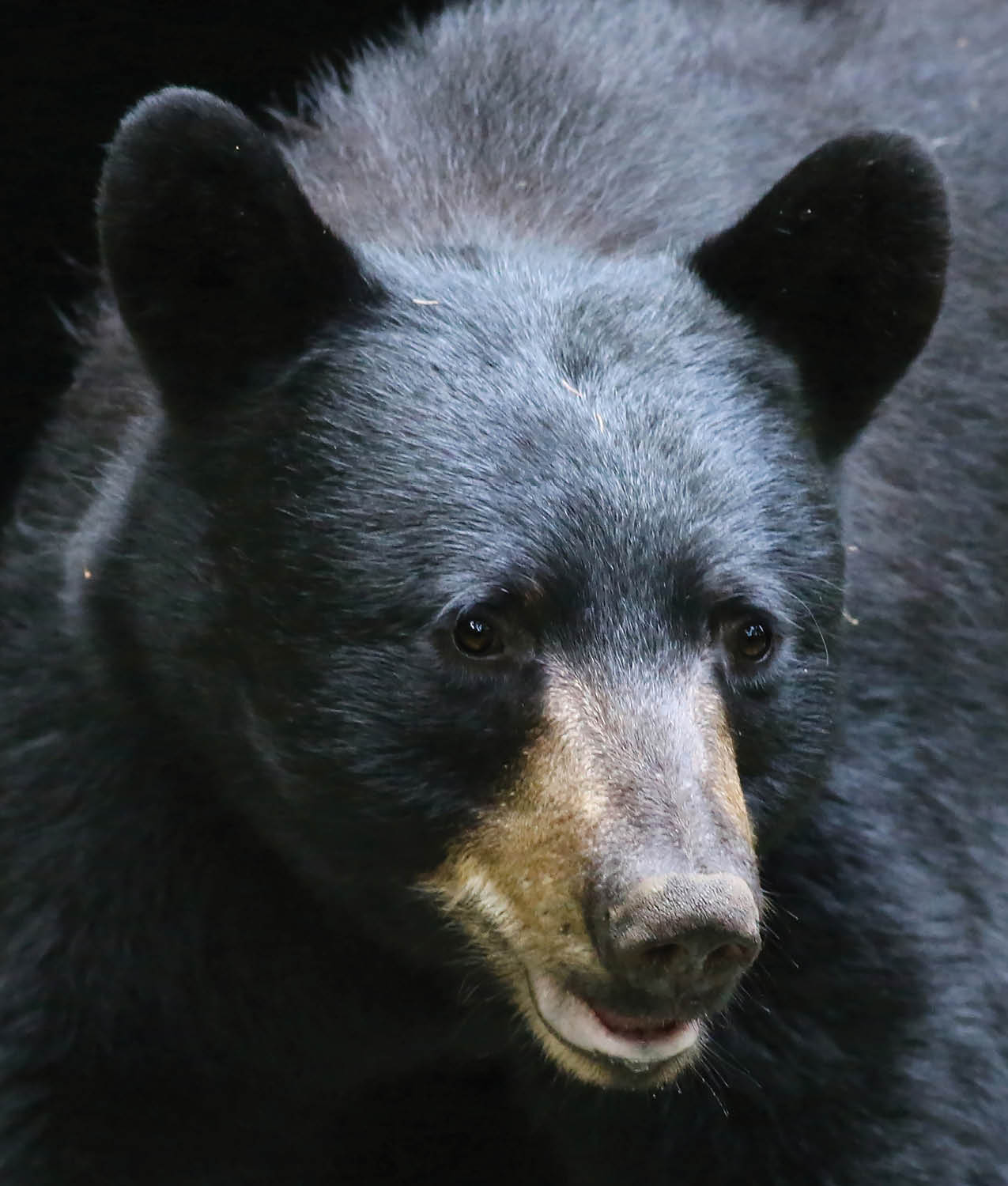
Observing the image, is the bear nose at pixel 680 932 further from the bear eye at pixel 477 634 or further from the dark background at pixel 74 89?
the dark background at pixel 74 89

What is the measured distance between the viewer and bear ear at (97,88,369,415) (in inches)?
165

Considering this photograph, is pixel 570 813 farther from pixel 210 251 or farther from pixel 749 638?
pixel 210 251

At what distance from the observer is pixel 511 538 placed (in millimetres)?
4062

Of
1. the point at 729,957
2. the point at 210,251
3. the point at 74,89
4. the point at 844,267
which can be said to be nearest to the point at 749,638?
the point at 729,957

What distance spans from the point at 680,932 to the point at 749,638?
31.8 inches

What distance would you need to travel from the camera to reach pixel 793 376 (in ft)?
15.1

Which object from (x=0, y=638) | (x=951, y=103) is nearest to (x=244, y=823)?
(x=0, y=638)

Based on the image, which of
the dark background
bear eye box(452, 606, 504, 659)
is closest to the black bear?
bear eye box(452, 606, 504, 659)

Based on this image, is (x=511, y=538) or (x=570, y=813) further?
(x=511, y=538)

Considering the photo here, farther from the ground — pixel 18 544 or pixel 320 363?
pixel 320 363

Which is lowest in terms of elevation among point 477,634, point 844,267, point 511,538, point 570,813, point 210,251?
point 570,813

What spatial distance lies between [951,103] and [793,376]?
1798 mm

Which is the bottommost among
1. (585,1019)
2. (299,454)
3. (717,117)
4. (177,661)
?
(585,1019)

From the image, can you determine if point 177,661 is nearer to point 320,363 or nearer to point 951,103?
point 320,363
